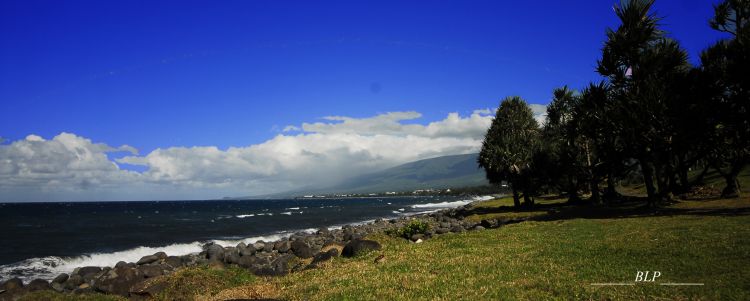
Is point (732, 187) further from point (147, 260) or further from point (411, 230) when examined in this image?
point (147, 260)

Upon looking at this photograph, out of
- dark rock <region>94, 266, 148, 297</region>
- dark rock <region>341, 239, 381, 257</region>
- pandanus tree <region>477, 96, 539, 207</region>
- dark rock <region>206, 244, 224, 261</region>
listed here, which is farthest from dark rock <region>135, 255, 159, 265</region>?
pandanus tree <region>477, 96, 539, 207</region>

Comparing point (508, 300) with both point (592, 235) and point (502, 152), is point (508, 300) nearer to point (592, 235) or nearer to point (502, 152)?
point (592, 235)

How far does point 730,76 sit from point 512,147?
24407 mm

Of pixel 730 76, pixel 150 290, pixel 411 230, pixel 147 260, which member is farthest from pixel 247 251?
pixel 730 76

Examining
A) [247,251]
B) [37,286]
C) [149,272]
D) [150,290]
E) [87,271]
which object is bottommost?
[247,251]

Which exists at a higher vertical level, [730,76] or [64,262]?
[730,76]

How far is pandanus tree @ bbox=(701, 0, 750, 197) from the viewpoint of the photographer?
33.2 meters

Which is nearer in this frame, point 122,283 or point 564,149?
point 122,283

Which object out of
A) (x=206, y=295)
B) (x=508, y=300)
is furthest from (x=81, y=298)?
(x=508, y=300)

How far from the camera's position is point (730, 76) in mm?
34156

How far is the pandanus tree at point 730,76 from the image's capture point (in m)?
33.2

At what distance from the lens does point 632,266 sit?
1476cm

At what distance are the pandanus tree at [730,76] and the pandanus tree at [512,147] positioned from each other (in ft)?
66.1

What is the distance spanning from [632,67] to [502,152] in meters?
19.1
